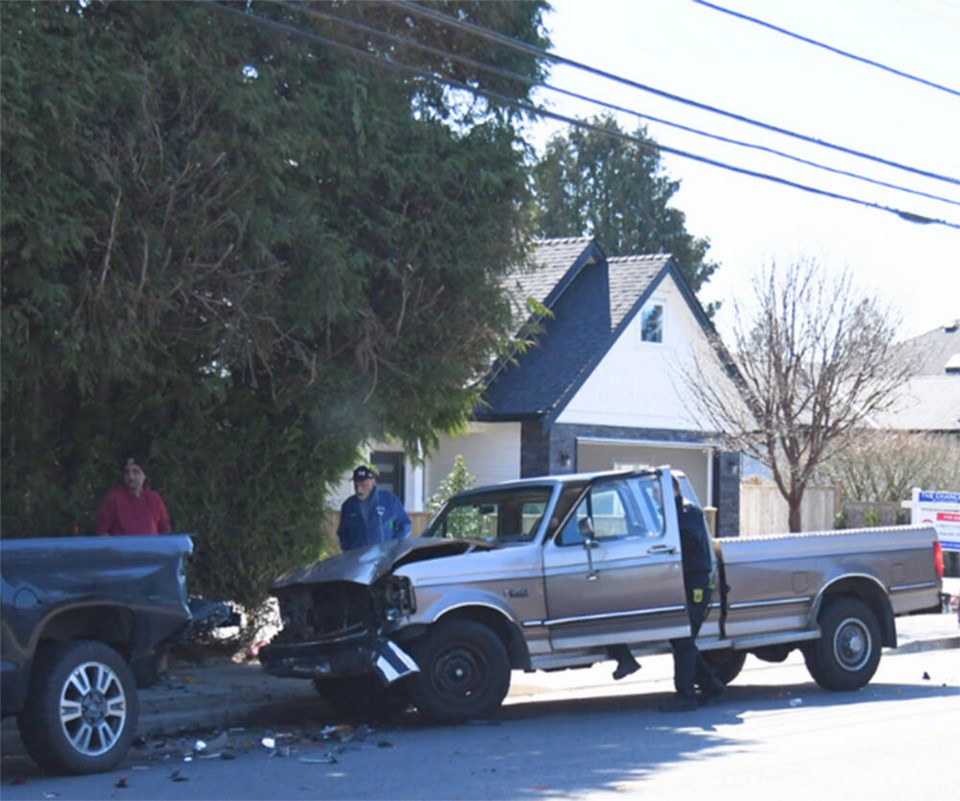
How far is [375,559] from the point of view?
11.3 metres

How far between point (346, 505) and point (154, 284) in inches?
123

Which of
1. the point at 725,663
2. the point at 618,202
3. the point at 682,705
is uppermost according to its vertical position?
the point at 618,202

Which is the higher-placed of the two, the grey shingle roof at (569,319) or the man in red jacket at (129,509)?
the grey shingle roof at (569,319)

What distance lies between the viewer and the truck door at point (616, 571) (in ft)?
38.2

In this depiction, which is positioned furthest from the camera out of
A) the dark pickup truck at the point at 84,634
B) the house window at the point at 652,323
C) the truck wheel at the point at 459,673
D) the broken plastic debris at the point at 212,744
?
the house window at the point at 652,323

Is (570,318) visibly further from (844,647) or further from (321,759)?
(321,759)

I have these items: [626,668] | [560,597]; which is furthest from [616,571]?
[626,668]

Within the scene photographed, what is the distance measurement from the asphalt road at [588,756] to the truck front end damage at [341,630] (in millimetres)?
487

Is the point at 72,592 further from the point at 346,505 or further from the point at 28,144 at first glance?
the point at 346,505

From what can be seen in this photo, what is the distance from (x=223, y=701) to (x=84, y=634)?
102 inches

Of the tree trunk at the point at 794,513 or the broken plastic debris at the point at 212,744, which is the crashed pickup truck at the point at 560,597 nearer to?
the broken plastic debris at the point at 212,744

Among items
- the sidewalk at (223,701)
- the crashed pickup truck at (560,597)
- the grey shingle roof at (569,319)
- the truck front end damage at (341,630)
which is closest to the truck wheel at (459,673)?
the crashed pickup truck at (560,597)

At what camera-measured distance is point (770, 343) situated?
70.3ft

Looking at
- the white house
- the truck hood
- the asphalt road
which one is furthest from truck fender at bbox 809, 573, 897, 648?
the white house
